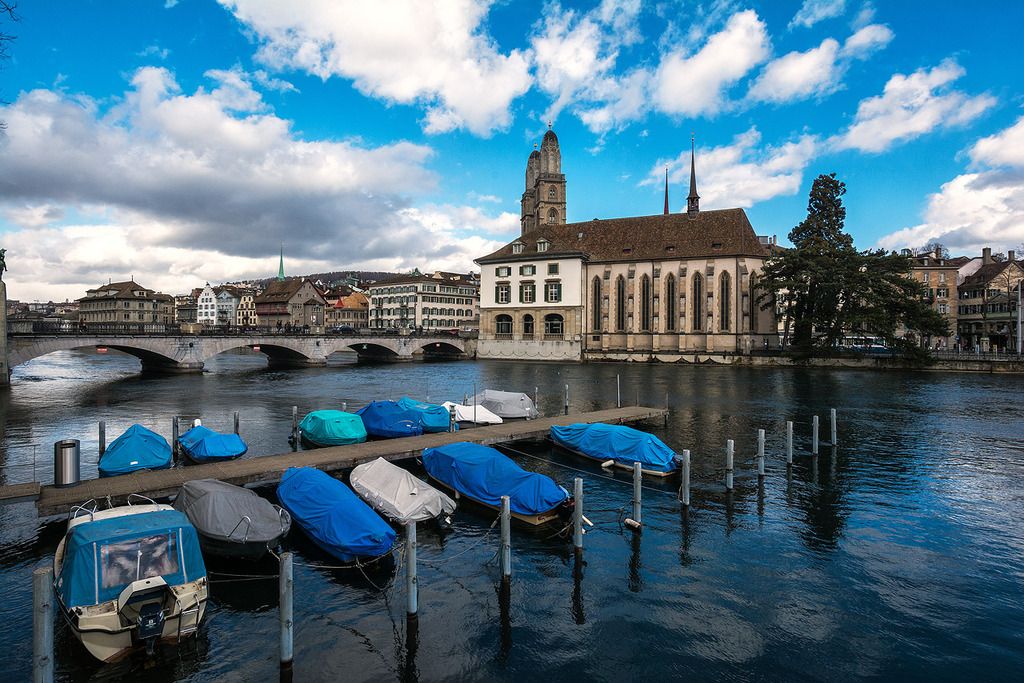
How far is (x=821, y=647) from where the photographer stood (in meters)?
11.4

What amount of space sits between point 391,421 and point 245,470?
28.8 feet

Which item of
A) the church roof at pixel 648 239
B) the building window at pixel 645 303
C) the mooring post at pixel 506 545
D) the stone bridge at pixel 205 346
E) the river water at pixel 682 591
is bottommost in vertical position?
the river water at pixel 682 591

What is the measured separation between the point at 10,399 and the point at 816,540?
5546 cm

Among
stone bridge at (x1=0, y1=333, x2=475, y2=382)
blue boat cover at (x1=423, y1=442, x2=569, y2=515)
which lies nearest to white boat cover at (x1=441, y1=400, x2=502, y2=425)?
blue boat cover at (x1=423, y1=442, x2=569, y2=515)

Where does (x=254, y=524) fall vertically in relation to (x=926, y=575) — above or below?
above

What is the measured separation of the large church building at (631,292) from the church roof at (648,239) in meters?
0.18

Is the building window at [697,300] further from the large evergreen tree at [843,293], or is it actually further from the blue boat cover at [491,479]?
the blue boat cover at [491,479]

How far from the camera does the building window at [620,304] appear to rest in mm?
100625

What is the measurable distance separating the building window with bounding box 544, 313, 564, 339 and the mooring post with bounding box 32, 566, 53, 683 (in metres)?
92.0

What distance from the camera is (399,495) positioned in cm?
1730

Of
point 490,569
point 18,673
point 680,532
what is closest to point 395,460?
point 490,569

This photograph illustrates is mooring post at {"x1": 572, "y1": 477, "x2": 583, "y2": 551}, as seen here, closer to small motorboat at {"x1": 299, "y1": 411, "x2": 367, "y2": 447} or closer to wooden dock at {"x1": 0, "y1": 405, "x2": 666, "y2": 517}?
wooden dock at {"x1": 0, "y1": 405, "x2": 666, "y2": 517}

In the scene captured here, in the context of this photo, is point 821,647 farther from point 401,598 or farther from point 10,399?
point 10,399

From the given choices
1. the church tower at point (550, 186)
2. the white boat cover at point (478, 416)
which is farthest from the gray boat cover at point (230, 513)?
the church tower at point (550, 186)
